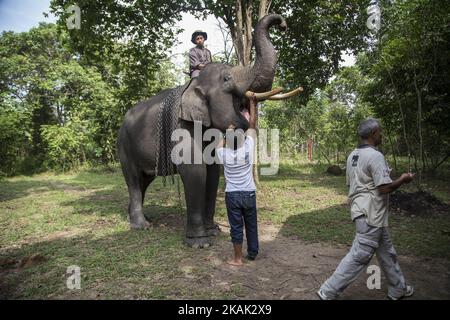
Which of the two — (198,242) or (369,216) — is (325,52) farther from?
(369,216)

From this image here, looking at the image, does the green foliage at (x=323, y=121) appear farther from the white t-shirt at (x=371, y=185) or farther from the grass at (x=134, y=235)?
the white t-shirt at (x=371, y=185)

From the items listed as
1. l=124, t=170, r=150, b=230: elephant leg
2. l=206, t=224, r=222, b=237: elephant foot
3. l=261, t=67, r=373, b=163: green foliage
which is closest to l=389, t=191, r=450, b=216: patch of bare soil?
l=206, t=224, r=222, b=237: elephant foot

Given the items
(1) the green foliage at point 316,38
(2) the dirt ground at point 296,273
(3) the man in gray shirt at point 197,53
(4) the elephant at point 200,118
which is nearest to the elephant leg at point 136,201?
(4) the elephant at point 200,118

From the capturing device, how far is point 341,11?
1038 centimetres

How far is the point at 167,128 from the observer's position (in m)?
6.31

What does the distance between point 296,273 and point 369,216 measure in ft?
4.79

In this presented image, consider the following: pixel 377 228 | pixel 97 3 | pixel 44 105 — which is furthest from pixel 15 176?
pixel 377 228

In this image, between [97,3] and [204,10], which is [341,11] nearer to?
[204,10]

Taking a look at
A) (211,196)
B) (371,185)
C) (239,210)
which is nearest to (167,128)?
(211,196)

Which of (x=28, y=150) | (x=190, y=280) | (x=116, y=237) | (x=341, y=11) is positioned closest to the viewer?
(x=190, y=280)

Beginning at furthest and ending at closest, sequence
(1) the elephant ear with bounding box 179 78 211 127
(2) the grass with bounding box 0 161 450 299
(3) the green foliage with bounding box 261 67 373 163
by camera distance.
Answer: (3) the green foliage with bounding box 261 67 373 163 < (1) the elephant ear with bounding box 179 78 211 127 < (2) the grass with bounding box 0 161 450 299

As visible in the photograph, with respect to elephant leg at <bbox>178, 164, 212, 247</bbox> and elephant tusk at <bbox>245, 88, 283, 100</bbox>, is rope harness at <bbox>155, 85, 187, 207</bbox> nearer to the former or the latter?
elephant leg at <bbox>178, 164, 212, 247</bbox>

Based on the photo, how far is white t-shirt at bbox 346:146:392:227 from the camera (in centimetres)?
368
